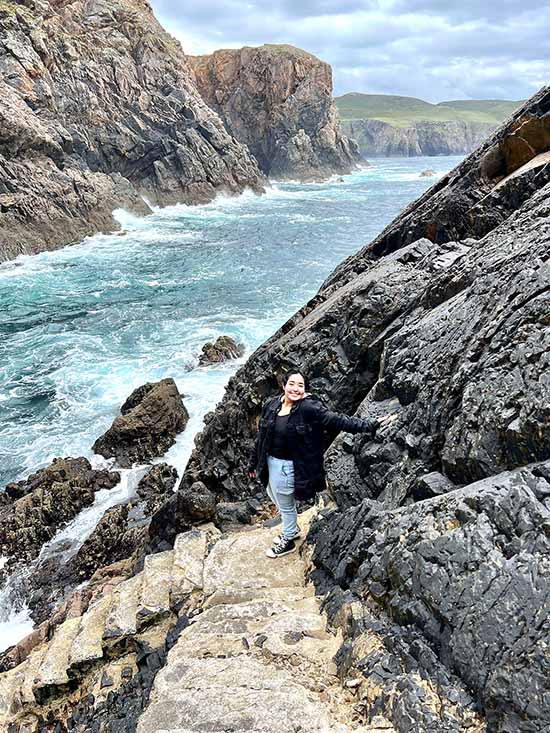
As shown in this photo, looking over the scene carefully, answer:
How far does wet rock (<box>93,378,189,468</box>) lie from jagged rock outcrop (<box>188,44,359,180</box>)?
102 metres

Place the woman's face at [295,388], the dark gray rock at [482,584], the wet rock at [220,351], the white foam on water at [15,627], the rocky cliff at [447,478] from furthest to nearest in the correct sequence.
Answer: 1. the wet rock at [220,351]
2. the white foam on water at [15,627]
3. the woman's face at [295,388]
4. the rocky cliff at [447,478]
5. the dark gray rock at [482,584]

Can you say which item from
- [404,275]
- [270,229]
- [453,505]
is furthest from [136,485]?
[270,229]

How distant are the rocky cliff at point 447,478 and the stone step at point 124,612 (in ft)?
6.82

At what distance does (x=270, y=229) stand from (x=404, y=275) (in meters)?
49.2

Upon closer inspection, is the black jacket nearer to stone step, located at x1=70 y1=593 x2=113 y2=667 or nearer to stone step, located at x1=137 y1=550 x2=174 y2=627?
stone step, located at x1=137 y1=550 x2=174 y2=627

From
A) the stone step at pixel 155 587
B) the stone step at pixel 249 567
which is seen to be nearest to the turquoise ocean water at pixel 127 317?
the stone step at pixel 155 587

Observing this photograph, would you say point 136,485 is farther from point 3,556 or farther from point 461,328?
point 461,328

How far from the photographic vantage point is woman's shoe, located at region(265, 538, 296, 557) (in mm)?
7562

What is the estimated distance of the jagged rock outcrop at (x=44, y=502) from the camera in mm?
13992

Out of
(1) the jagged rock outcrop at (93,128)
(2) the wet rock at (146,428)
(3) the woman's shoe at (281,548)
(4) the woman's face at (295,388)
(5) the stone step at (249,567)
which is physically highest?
(1) the jagged rock outcrop at (93,128)

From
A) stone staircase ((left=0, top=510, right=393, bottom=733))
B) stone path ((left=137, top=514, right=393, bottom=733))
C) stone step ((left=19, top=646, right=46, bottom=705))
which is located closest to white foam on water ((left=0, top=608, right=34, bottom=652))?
stone staircase ((left=0, top=510, right=393, bottom=733))

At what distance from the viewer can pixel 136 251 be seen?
4794 cm

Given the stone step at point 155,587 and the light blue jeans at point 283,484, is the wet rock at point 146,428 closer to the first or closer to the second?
the stone step at point 155,587

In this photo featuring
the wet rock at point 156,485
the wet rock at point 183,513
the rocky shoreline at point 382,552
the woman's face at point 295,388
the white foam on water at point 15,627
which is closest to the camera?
the rocky shoreline at point 382,552
